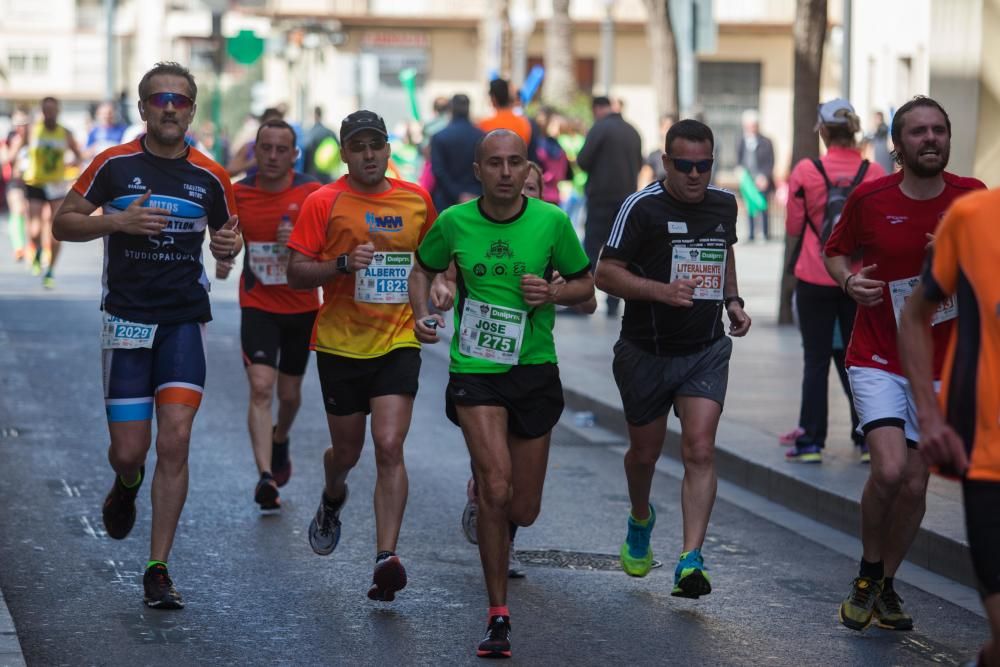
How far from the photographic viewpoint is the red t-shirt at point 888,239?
7.17 meters

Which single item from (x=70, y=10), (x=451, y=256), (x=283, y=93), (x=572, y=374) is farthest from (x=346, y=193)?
(x=70, y=10)

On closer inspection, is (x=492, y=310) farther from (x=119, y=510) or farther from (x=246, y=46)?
(x=246, y=46)

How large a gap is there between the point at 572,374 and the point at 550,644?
304 inches

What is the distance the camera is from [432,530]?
9344mm

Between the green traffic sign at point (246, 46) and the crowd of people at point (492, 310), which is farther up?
the green traffic sign at point (246, 46)

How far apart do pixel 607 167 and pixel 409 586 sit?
10.7 meters

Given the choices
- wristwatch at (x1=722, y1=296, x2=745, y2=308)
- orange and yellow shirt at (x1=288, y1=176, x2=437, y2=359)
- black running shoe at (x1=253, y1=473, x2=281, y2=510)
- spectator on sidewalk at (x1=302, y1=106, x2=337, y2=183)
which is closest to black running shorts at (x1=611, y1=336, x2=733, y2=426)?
wristwatch at (x1=722, y1=296, x2=745, y2=308)

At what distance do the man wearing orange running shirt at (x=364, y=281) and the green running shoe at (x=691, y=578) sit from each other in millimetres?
1213

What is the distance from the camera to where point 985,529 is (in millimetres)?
4875

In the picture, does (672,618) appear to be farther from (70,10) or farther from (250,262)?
(70,10)

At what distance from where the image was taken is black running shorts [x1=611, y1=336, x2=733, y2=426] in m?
7.91

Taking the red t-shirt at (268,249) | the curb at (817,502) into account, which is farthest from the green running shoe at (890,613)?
the red t-shirt at (268,249)

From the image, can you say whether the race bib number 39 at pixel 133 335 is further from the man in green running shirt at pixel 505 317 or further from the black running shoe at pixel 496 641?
the black running shoe at pixel 496 641

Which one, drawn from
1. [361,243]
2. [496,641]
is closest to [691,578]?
[496,641]
